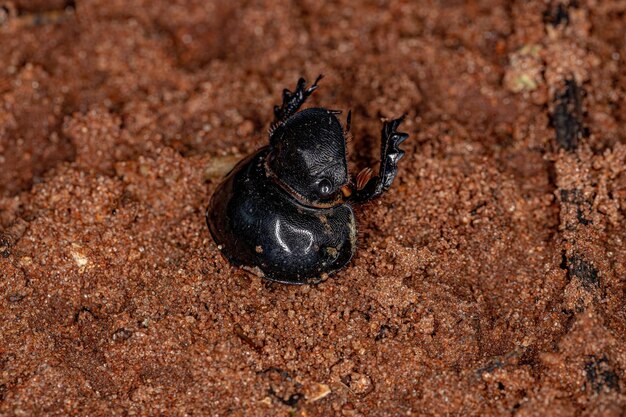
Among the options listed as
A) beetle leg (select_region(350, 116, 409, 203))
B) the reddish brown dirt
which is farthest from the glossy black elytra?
the reddish brown dirt

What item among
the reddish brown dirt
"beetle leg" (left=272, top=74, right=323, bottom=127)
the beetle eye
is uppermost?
"beetle leg" (left=272, top=74, right=323, bottom=127)

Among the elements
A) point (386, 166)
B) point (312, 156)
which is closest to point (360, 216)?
point (386, 166)

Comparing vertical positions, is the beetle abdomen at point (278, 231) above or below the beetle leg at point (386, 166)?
below

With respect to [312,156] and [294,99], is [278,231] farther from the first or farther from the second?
A: [294,99]

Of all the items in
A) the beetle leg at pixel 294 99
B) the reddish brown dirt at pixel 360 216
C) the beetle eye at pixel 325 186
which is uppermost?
the beetle leg at pixel 294 99

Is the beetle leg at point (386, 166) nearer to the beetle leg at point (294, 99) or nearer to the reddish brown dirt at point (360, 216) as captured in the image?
the reddish brown dirt at point (360, 216)

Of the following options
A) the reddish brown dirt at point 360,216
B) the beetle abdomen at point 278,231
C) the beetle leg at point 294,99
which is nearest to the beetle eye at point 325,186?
the beetle abdomen at point 278,231

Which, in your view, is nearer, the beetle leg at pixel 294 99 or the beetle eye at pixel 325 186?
the beetle eye at pixel 325 186

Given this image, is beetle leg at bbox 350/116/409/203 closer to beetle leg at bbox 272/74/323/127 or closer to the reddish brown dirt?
the reddish brown dirt
